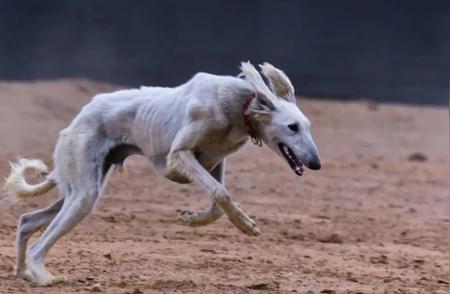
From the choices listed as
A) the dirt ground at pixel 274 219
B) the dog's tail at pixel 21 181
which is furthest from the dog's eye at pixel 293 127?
the dog's tail at pixel 21 181

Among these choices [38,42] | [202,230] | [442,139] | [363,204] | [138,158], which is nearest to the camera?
[202,230]

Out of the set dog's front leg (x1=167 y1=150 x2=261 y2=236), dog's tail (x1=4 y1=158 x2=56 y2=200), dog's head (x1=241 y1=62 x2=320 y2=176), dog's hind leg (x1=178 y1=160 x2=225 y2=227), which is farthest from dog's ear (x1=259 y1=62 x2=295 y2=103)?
dog's tail (x1=4 y1=158 x2=56 y2=200)

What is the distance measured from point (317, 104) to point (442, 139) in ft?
6.64

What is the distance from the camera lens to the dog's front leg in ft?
22.4

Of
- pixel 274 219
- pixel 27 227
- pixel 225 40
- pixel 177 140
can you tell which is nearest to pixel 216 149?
pixel 177 140

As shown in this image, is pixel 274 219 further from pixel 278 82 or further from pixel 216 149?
pixel 278 82

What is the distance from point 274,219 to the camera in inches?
414

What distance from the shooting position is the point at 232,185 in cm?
1229

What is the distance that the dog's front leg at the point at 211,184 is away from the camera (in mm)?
6812

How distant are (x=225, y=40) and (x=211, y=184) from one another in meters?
9.82

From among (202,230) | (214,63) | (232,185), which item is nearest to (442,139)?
(214,63)

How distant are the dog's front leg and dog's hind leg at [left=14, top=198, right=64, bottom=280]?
99 cm

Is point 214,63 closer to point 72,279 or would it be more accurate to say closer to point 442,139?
point 442,139

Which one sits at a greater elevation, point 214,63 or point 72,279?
point 214,63
